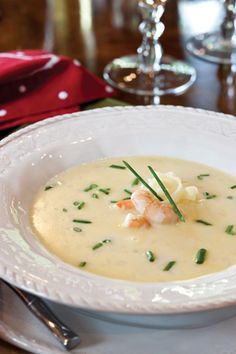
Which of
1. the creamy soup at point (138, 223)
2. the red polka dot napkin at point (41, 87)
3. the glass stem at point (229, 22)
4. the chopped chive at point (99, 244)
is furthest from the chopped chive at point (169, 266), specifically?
the glass stem at point (229, 22)

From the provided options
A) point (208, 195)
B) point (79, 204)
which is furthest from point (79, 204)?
point (208, 195)

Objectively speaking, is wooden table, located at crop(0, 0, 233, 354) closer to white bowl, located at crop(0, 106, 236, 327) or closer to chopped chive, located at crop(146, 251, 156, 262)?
white bowl, located at crop(0, 106, 236, 327)

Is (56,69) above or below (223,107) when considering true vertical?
above

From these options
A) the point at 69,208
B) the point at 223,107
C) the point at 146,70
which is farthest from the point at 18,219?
the point at 146,70

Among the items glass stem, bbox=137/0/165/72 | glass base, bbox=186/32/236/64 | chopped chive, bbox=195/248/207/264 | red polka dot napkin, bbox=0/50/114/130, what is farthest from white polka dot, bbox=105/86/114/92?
chopped chive, bbox=195/248/207/264

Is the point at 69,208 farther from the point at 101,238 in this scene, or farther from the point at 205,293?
the point at 205,293

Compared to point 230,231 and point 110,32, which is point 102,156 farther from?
point 110,32
